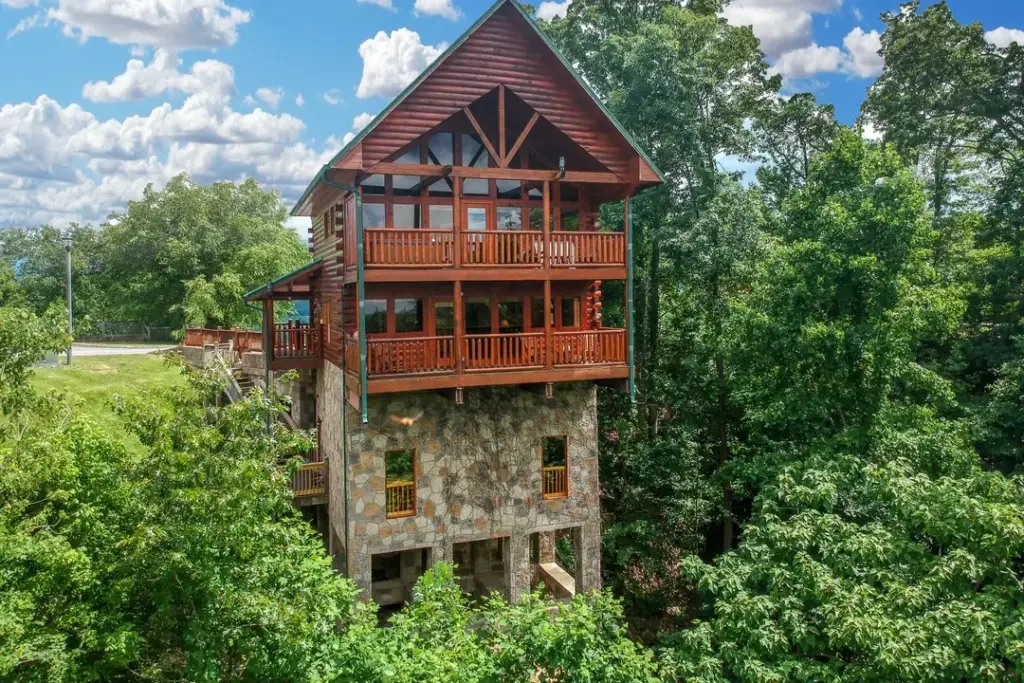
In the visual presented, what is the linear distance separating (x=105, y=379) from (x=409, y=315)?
20.3 metres

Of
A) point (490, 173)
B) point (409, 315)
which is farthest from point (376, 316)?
point (490, 173)

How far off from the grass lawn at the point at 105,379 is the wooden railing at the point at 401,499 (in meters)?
11.0

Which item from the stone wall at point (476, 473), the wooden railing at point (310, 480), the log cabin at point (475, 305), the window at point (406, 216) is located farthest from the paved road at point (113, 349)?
the window at point (406, 216)

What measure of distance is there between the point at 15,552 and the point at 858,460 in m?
18.0

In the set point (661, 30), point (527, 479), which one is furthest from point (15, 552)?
point (661, 30)

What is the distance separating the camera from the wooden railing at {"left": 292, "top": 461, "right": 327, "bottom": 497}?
2134 centimetres

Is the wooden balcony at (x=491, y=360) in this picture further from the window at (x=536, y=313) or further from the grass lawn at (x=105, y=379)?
the grass lawn at (x=105, y=379)

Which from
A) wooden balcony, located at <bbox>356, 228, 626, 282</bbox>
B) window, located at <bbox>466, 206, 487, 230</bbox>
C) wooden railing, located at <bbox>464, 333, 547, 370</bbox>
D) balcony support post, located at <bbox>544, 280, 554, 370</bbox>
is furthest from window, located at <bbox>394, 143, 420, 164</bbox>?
wooden railing, located at <bbox>464, 333, 547, 370</bbox>

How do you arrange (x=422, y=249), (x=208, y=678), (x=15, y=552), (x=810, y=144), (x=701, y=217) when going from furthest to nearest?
(x=810, y=144) < (x=701, y=217) < (x=422, y=249) < (x=208, y=678) < (x=15, y=552)

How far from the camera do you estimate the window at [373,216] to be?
62.2ft

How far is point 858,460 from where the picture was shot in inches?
747

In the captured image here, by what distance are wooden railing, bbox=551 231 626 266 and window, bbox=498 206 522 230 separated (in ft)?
6.17

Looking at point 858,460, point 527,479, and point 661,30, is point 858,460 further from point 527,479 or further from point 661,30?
point 661,30

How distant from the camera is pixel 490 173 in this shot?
18328 millimetres
